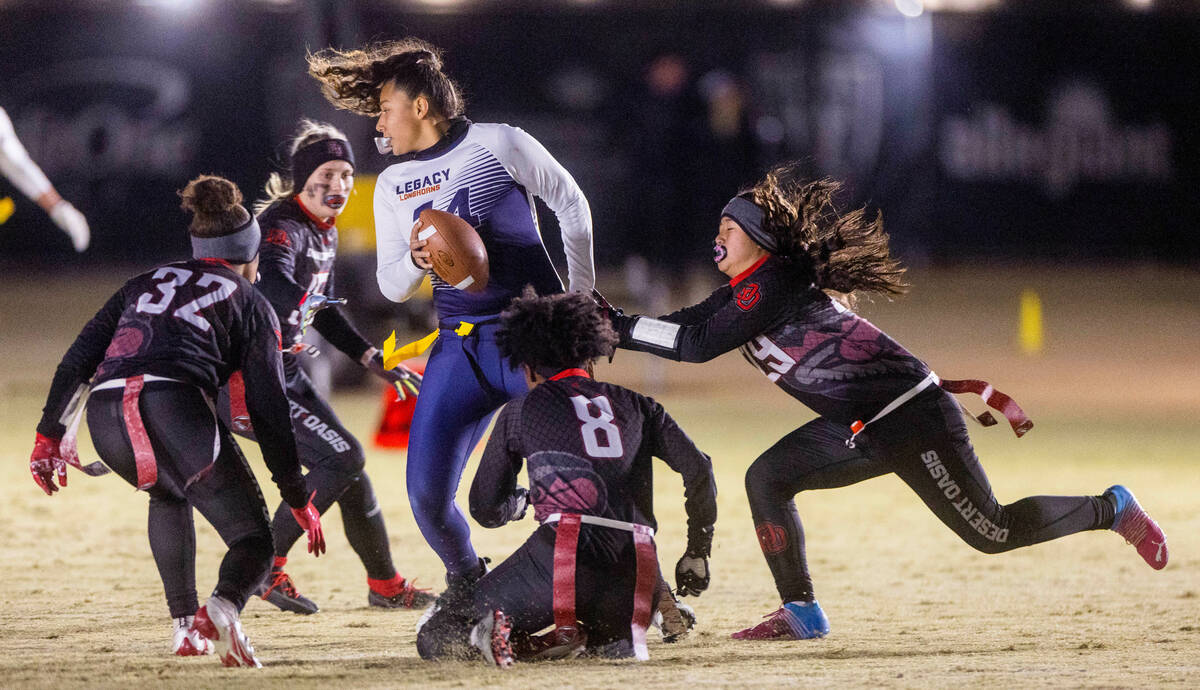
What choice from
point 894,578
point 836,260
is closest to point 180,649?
point 836,260

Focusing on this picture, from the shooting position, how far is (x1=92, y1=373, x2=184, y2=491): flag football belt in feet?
16.4

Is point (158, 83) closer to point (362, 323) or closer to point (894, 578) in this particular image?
point (362, 323)

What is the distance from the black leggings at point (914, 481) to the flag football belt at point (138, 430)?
7.17ft

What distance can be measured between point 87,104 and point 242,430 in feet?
53.7

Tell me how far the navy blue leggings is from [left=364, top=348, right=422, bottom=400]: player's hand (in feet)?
3.19

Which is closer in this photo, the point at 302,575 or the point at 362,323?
the point at 302,575

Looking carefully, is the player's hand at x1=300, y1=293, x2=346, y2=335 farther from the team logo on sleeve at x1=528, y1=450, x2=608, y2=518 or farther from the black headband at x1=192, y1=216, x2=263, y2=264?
the team logo on sleeve at x1=528, y1=450, x2=608, y2=518

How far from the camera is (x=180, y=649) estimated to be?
17.1 ft

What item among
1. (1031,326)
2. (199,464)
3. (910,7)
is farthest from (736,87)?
(199,464)

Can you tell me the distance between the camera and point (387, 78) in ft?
18.0

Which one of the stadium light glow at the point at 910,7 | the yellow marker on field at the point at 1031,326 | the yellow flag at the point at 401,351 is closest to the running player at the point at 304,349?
the yellow flag at the point at 401,351

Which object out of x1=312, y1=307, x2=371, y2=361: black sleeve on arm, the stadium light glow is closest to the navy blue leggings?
x1=312, y1=307, x2=371, y2=361: black sleeve on arm

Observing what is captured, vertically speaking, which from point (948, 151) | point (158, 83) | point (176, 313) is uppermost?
point (158, 83)

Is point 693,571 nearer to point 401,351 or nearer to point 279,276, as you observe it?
point 401,351
